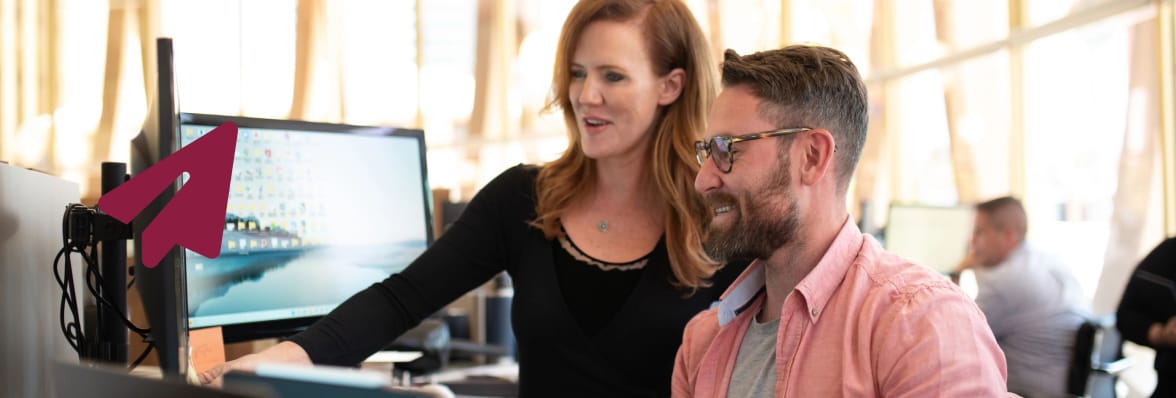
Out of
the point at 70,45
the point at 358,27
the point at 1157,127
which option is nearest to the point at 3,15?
the point at 70,45

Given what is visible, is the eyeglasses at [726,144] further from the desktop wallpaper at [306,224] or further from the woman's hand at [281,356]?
the desktop wallpaper at [306,224]

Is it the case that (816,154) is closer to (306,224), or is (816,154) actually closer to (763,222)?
(763,222)

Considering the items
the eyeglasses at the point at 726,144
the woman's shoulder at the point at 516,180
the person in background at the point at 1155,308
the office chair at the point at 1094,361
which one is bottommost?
the office chair at the point at 1094,361

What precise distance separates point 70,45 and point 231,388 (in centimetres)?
1339

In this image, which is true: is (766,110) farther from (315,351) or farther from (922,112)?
(922,112)

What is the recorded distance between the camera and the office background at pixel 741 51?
5086 mm

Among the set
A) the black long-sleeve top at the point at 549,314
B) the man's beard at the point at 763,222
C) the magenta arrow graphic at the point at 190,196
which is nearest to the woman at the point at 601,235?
the black long-sleeve top at the point at 549,314

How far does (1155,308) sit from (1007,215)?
2.62 ft

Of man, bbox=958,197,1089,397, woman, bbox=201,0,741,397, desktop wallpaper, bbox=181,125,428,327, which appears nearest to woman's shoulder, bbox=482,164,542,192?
woman, bbox=201,0,741,397

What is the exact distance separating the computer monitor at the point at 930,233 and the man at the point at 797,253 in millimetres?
2969

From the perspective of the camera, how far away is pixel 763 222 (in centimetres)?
148

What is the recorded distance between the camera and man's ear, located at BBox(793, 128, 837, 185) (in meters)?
1.46

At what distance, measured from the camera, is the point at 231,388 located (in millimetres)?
691

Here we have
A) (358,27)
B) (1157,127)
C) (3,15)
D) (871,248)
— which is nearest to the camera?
(871,248)
